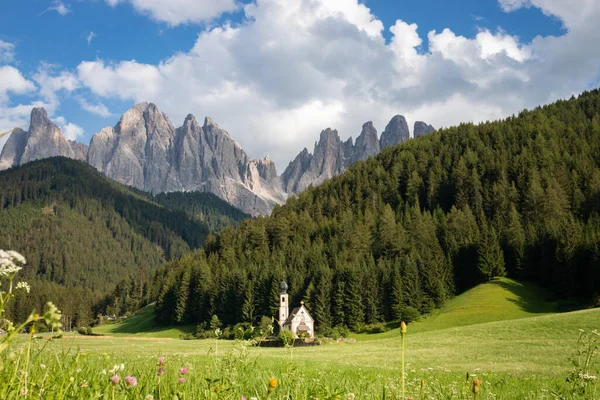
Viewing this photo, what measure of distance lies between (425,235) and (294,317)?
113ft

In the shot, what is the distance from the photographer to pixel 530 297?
214 feet

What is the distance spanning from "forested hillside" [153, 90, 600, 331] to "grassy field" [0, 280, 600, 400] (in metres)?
6.92

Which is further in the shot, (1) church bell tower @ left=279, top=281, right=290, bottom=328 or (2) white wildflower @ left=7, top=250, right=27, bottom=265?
(1) church bell tower @ left=279, top=281, right=290, bottom=328

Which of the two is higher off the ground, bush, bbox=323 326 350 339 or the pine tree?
the pine tree

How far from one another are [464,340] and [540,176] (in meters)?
74.7

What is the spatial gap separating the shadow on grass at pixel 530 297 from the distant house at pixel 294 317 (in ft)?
96.5

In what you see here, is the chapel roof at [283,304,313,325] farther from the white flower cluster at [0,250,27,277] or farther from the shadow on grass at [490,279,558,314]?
the white flower cluster at [0,250,27,277]

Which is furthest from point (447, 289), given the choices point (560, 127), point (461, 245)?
point (560, 127)

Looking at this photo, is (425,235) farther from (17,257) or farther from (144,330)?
(17,257)

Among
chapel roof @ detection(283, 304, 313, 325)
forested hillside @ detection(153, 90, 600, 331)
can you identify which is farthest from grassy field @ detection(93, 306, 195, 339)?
chapel roof @ detection(283, 304, 313, 325)

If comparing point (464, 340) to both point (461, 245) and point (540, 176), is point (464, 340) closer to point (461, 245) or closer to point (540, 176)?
point (461, 245)

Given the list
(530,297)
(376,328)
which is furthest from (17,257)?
(530,297)

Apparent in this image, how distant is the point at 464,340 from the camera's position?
117 feet

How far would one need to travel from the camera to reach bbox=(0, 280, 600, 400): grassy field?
4.10 meters
